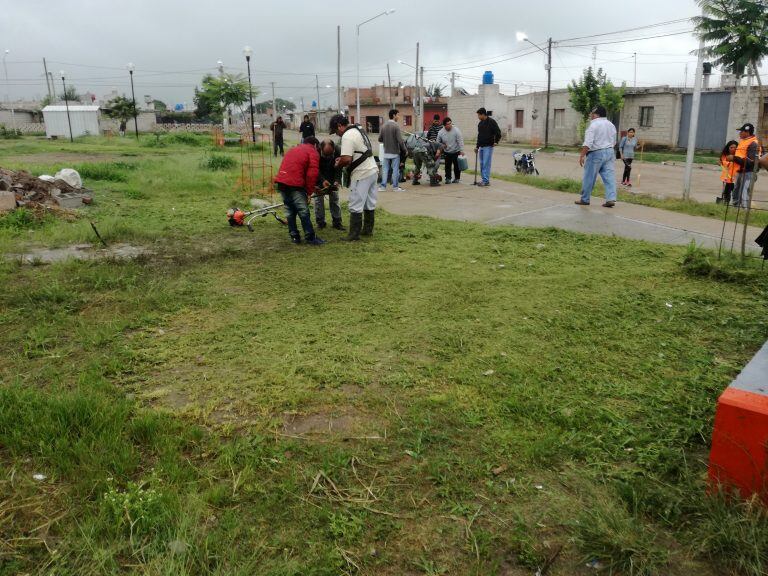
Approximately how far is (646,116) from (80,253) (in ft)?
123

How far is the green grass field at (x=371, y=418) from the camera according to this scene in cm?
248

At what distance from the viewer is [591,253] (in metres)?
7.25

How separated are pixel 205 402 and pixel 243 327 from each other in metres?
1.29

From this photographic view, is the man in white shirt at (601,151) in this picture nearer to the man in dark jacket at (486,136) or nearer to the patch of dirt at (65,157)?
the man in dark jacket at (486,136)

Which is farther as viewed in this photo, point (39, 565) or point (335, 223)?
point (335, 223)

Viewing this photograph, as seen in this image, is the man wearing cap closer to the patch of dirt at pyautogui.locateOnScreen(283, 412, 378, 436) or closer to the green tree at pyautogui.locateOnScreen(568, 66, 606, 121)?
the patch of dirt at pyautogui.locateOnScreen(283, 412, 378, 436)

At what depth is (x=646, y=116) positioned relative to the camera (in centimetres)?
3747

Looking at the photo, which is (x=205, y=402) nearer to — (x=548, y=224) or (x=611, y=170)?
(x=548, y=224)

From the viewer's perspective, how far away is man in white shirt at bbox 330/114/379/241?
764cm

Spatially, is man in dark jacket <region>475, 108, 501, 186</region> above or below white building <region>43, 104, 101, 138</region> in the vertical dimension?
below

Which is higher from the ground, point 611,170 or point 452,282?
point 611,170

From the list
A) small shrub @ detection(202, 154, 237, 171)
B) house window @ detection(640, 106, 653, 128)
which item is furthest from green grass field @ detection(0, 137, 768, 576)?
house window @ detection(640, 106, 653, 128)

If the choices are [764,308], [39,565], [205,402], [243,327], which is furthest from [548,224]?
[39,565]

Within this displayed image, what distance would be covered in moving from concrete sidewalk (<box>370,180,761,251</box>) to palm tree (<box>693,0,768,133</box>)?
1901 centimetres
